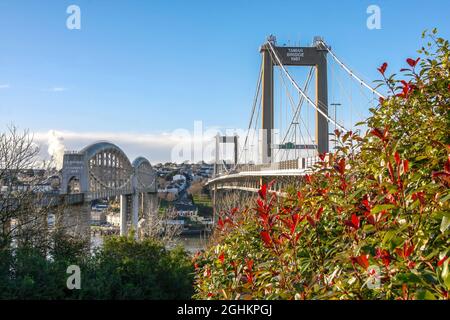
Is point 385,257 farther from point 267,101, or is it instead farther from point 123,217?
point 123,217

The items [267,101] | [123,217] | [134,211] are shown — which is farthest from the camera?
[134,211]

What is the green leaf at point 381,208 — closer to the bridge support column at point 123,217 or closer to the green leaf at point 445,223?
the green leaf at point 445,223

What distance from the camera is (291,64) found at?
31641 mm

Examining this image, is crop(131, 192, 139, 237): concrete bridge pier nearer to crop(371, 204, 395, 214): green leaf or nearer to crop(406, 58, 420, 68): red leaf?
crop(406, 58, 420, 68): red leaf

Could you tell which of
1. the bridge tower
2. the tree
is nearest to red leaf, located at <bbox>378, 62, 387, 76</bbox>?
the tree

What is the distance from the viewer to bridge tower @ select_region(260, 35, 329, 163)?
27734 millimetres

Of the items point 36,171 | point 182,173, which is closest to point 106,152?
point 36,171

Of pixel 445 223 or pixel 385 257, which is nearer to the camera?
pixel 445 223

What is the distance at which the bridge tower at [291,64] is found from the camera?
2773 centimetres

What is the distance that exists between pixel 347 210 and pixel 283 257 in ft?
1.48

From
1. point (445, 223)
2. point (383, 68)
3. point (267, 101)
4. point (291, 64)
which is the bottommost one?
point (445, 223)

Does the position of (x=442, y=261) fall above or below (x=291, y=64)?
below

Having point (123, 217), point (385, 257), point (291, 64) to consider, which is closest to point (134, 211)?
point (123, 217)
